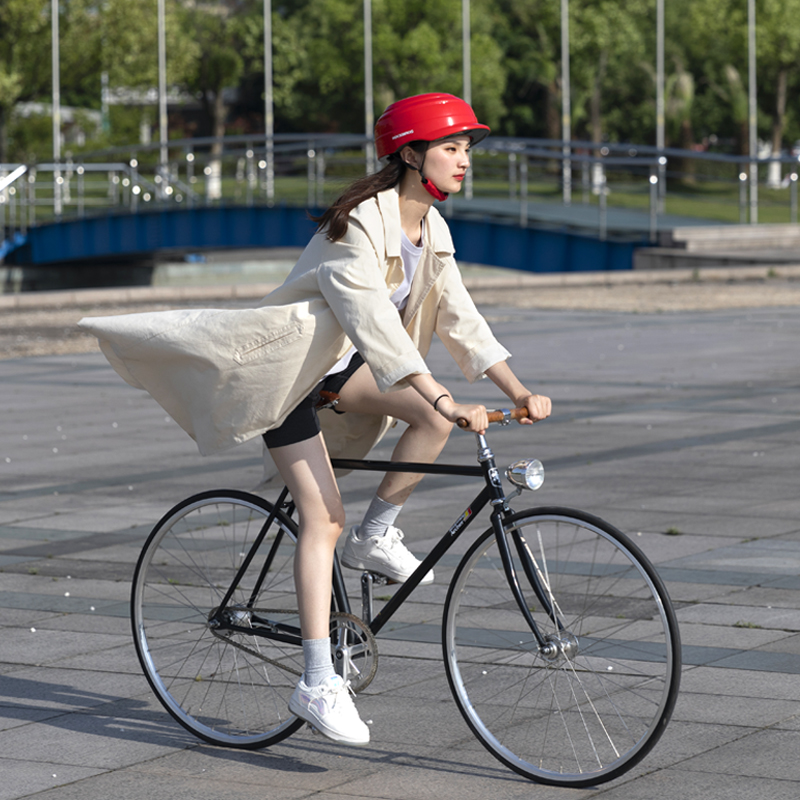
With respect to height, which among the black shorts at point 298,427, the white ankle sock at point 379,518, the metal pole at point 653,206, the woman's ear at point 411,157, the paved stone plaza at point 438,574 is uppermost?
the metal pole at point 653,206

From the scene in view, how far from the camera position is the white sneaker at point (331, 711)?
3.65 meters

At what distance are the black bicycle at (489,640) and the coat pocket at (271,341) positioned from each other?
390 millimetres

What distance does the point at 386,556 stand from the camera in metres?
3.93

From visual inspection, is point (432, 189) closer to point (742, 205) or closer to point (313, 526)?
point (313, 526)

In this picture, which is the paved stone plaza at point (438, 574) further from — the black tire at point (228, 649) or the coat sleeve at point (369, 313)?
the coat sleeve at point (369, 313)

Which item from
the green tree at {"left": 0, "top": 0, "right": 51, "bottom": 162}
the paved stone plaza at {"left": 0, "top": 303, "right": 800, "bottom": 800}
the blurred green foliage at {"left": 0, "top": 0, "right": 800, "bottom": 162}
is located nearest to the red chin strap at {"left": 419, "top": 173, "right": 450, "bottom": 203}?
the paved stone plaza at {"left": 0, "top": 303, "right": 800, "bottom": 800}

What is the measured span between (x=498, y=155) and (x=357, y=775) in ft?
91.8

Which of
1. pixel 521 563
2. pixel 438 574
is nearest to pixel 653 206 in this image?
pixel 438 574

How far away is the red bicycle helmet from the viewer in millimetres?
3625

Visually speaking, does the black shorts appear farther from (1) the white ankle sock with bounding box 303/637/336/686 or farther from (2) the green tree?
(2) the green tree

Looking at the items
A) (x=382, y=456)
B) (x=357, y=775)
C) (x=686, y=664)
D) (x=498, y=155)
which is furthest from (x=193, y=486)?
(x=498, y=155)

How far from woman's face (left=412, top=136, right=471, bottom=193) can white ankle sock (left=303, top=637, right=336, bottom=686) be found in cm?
116

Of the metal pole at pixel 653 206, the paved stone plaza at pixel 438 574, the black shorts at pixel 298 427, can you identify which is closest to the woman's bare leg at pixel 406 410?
the black shorts at pixel 298 427

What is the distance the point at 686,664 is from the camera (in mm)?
4531
